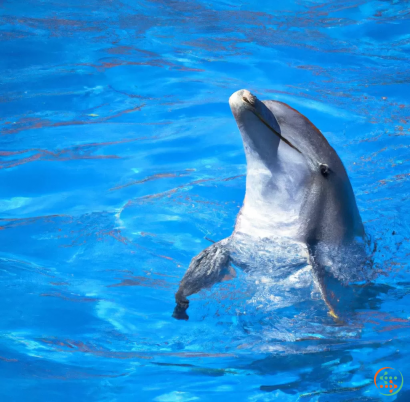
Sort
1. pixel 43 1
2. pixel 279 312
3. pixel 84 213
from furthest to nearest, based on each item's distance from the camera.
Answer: pixel 43 1, pixel 84 213, pixel 279 312

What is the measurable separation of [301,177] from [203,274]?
1.03 m

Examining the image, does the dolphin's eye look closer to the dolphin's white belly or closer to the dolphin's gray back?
the dolphin's gray back

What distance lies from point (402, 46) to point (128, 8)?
559cm

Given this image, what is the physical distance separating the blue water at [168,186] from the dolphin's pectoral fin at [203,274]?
13 cm

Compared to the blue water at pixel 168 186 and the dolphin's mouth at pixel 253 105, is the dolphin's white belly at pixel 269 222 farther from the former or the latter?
the dolphin's mouth at pixel 253 105

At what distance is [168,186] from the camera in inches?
251

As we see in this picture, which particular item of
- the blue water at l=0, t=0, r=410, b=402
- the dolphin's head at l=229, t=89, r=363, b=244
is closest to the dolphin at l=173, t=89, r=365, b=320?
the dolphin's head at l=229, t=89, r=363, b=244

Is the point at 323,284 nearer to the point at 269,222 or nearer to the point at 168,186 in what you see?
the point at 269,222

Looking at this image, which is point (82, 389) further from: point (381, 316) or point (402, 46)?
point (402, 46)

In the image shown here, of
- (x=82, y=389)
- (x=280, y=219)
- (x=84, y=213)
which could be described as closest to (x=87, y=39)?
(x=84, y=213)

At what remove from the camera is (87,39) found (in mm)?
10383

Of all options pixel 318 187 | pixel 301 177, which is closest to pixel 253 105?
pixel 301 177

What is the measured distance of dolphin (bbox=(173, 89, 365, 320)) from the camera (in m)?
4.02

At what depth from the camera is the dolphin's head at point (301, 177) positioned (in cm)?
402
